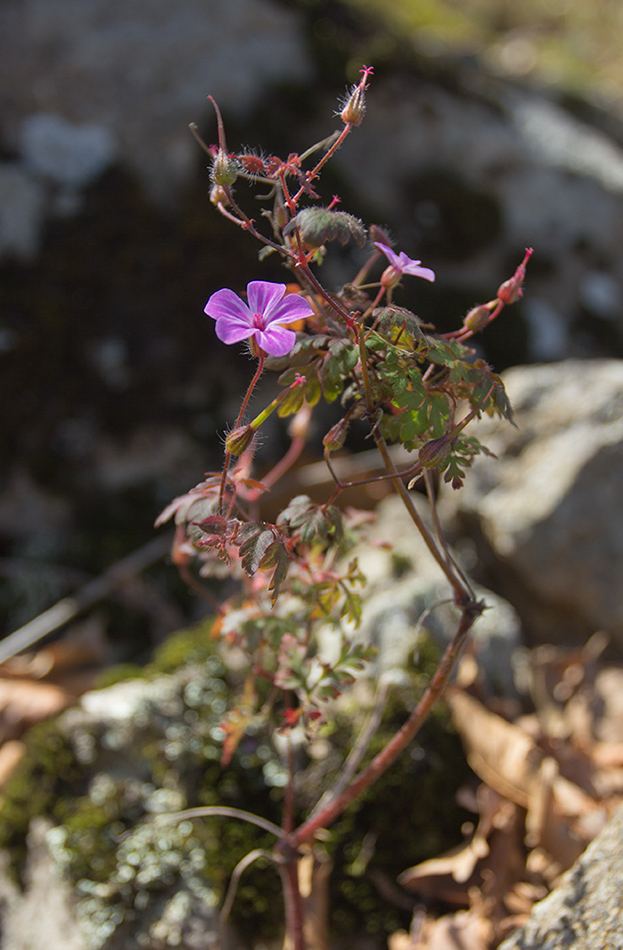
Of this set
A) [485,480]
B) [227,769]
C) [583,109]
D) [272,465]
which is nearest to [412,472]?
[227,769]

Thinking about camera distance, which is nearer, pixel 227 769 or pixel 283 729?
pixel 283 729

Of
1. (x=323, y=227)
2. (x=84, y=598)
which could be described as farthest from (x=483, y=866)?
(x=84, y=598)

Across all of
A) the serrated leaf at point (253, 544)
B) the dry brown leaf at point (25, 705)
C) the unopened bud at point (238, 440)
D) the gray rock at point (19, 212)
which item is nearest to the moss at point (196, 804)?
the dry brown leaf at point (25, 705)

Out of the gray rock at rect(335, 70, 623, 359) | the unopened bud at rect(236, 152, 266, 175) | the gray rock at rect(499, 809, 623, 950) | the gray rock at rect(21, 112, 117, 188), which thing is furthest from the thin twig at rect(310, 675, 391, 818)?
the gray rock at rect(21, 112, 117, 188)

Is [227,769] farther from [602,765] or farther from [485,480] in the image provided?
[485,480]

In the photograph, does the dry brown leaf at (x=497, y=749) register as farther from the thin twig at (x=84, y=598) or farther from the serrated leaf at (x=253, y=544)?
the thin twig at (x=84, y=598)

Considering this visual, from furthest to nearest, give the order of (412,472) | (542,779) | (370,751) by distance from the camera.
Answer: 1. (370,751)
2. (542,779)
3. (412,472)
